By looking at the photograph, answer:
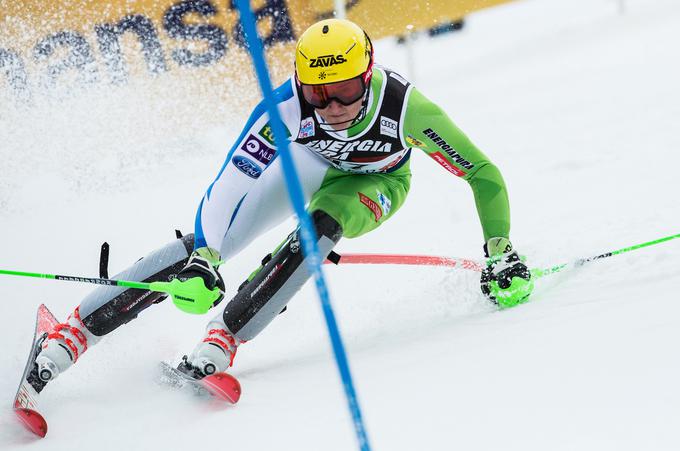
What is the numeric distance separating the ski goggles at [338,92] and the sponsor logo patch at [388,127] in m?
0.25

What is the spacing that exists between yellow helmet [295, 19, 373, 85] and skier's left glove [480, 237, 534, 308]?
0.84 m

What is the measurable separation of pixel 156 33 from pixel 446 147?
4.99 metres

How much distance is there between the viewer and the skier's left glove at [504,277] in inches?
116

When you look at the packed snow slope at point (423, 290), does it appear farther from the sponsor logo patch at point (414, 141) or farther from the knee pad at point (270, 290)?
the sponsor logo patch at point (414, 141)

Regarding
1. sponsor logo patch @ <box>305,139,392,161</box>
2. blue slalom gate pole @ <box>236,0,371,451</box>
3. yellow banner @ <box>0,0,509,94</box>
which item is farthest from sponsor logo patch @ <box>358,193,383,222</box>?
yellow banner @ <box>0,0,509,94</box>

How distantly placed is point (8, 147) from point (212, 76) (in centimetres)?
200

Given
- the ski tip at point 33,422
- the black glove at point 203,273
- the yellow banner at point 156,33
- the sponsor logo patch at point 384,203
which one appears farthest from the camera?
the yellow banner at point 156,33

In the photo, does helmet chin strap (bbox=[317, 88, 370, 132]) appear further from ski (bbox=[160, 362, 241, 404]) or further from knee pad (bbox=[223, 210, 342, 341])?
ski (bbox=[160, 362, 241, 404])

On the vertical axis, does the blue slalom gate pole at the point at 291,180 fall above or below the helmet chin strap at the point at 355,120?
below

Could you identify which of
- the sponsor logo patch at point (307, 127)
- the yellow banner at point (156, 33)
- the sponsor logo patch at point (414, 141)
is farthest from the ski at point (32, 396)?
the yellow banner at point (156, 33)

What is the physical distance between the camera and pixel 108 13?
7082 millimetres

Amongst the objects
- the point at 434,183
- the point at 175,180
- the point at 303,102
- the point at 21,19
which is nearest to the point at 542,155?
the point at 434,183

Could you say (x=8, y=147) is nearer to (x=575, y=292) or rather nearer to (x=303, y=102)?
(x=303, y=102)

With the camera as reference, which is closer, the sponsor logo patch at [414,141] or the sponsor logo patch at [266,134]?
the sponsor logo patch at [266,134]
